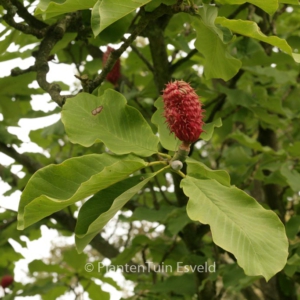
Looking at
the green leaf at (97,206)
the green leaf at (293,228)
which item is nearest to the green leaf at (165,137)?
the green leaf at (97,206)

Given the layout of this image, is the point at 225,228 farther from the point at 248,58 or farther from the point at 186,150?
the point at 248,58

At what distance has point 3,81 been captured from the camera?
66.6 inches

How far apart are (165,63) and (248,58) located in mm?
299

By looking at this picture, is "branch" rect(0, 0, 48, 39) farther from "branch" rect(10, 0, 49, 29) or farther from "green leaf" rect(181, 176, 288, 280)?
"green leaf" rect(181, 176, 288, 280)

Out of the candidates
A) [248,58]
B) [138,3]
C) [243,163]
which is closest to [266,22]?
[248,58]

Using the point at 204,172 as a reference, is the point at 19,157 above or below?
below

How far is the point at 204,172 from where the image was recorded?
0.97m

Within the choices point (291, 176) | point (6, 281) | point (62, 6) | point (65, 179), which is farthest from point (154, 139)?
point (6, 281)

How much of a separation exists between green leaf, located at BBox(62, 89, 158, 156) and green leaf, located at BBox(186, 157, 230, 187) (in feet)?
0.25

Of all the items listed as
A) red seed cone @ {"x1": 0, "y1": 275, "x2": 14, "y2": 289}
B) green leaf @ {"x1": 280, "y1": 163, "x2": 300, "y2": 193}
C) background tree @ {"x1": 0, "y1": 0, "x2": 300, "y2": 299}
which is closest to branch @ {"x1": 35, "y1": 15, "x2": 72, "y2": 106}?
background tree @ {"x1": 0, "y1": 0, "x2": 300, "y2": 299}

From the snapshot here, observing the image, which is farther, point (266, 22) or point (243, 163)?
point (266, 22)

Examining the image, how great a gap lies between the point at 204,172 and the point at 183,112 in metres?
0.12

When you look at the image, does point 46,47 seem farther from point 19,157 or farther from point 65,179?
point 19,157

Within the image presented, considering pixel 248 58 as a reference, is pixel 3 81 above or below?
above
